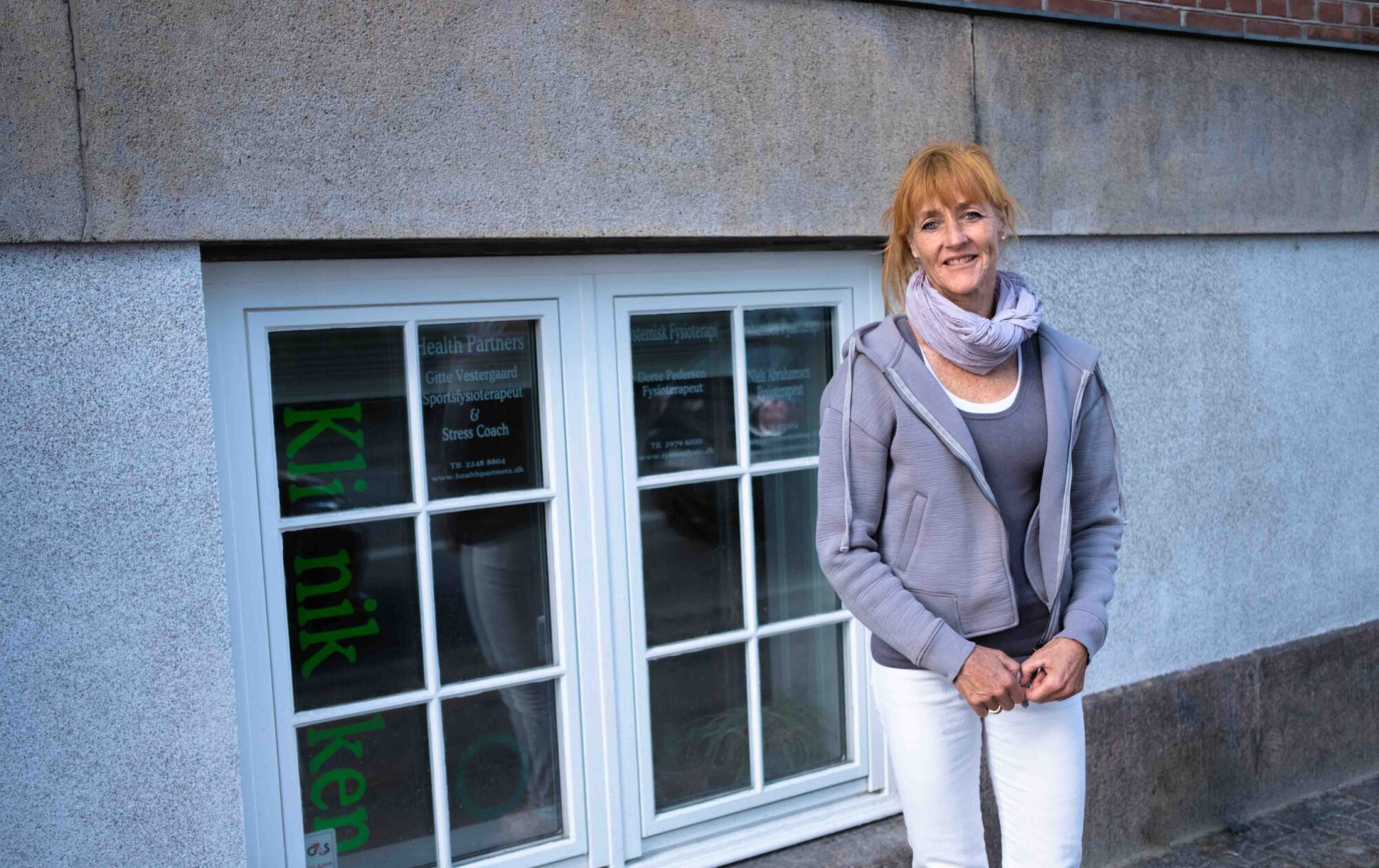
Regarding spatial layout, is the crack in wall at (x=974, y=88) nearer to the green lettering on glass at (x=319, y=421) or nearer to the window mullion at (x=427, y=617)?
the window mullion at (x=427, y=617)

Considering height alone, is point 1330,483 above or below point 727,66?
below

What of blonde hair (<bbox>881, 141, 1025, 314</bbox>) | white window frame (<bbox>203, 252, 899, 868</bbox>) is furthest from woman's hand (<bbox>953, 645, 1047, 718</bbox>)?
white window frame (<bbox>203, 252, 899, 868</bbox>)

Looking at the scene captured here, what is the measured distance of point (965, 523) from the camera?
2.65 m

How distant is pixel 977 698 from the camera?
250 centimetres

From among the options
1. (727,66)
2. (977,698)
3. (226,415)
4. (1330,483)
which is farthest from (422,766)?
(1330,483)

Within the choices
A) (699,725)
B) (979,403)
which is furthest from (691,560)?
(979,403)

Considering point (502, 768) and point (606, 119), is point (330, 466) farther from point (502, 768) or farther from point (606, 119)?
point (606, 119)

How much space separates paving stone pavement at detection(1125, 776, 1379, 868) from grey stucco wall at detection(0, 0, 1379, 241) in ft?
7.68

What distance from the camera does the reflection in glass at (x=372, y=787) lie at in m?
3.34

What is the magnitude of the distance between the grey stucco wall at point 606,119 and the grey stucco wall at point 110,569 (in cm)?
19

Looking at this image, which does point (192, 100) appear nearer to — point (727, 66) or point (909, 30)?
point (727, 66)

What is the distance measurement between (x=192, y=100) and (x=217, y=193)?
8.6 inches

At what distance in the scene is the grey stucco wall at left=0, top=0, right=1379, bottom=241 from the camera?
2848mm

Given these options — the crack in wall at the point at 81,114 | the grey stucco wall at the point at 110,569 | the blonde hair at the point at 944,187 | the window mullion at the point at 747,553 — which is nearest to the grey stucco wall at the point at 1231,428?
the window mullion at the point at 747,553
